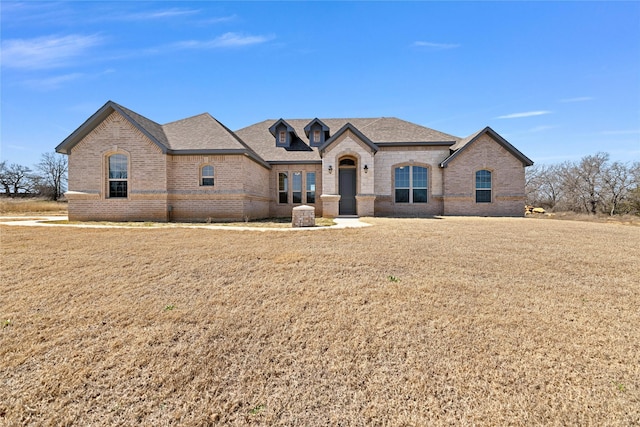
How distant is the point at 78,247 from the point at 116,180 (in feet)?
30.5

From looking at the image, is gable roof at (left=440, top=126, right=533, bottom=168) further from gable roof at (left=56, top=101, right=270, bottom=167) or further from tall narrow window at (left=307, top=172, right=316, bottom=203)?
gable roof at (left=56, top=101, right=270, bottom=167)

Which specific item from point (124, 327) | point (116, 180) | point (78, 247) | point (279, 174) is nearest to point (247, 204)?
point (279, 174)

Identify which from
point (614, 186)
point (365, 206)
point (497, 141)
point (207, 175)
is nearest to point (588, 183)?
point (614, 186)

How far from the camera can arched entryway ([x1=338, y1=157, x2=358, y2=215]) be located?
1930 cm

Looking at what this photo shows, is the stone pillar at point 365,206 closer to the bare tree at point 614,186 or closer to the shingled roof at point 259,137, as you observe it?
the shingled roof at point 259,137

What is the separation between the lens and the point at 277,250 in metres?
7.73

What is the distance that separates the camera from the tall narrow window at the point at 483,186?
723 inches

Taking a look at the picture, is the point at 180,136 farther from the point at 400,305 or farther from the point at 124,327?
the point at 400,305

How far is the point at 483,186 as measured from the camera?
60.3 feet

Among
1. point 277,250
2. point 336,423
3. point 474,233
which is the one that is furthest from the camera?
point 474,233

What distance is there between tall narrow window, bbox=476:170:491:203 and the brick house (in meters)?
0.06

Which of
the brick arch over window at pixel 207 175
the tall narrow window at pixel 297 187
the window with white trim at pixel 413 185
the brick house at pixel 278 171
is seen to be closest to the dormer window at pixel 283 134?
the brick house at pixel 278 171

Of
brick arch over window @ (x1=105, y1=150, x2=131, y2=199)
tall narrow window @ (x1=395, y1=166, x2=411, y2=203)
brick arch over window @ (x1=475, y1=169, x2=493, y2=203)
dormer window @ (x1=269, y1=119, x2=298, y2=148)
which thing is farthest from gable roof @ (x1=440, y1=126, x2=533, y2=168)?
brick arch over window @ (x1=105, y1=150, x2=131, y2=199)

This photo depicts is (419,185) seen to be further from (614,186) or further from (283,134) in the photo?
(614,186)
